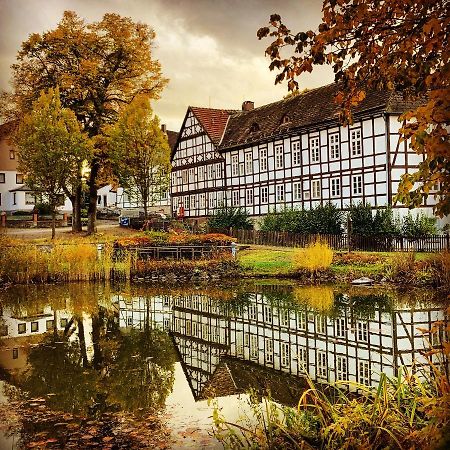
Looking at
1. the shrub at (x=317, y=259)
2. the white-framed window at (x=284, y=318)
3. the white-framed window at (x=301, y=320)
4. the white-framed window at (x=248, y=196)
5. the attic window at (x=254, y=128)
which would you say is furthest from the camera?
the attic window at (x=254, y=128)

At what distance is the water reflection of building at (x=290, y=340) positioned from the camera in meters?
7.91

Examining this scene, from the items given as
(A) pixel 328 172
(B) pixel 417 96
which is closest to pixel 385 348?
(B) pixel 417 96

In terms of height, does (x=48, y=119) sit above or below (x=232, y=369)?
above

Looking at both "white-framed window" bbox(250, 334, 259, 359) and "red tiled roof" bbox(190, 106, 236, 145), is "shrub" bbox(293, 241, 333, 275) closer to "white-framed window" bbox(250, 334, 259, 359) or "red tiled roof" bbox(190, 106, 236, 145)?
"white-framed window" bbox(250, 334, 259, 359)

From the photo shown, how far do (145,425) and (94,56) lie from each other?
1047 inches

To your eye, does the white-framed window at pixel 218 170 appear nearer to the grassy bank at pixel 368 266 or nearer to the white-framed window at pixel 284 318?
the grassy bank at pixel 368 266

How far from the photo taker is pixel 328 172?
28.6m

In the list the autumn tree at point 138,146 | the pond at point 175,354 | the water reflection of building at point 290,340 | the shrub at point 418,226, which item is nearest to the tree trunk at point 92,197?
the autumn tree at point 138,146

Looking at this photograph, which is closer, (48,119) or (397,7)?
(397,7)

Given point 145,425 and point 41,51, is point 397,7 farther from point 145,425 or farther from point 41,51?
point 41,51

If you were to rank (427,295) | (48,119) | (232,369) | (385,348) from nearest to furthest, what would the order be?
1. (232,369)
2. (385,348)
3. (427,295)
4. (48,119)

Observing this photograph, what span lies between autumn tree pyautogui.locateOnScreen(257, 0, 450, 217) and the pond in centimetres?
148

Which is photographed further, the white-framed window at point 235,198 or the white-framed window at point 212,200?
the white-framed window at point 212,200

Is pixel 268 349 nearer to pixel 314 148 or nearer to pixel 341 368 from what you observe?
pixel 341 368
